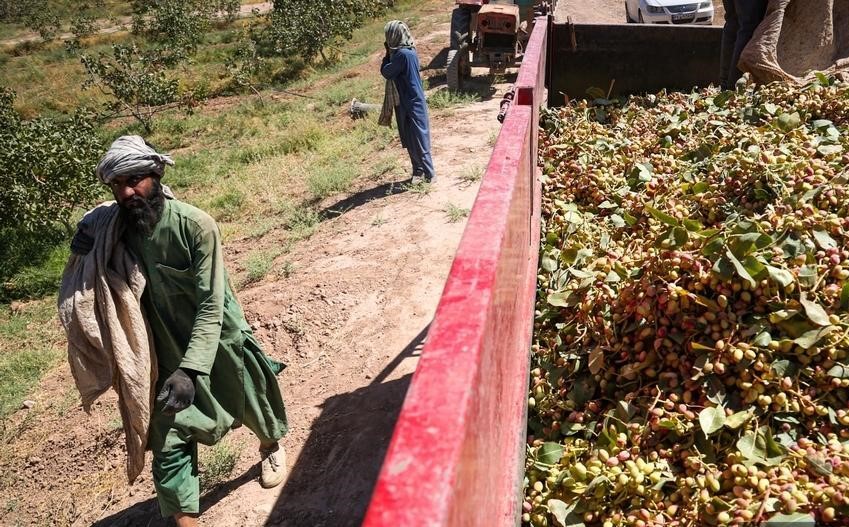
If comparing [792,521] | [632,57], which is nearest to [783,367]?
[792,521]

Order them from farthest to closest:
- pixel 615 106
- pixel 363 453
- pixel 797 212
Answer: pixel 615 106, pixel 363 453, pixel 797 212

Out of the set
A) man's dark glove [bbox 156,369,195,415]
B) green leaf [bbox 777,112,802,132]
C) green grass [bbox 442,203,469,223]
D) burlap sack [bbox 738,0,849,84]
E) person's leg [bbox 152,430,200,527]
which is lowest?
person's leg [bbox 152,430,200,527]

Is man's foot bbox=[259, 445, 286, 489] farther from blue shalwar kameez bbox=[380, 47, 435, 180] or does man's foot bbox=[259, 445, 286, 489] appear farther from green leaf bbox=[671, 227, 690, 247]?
blue shalwar kameez bbox=[380, 47, 435, 180]

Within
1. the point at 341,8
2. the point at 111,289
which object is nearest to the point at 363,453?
the point at 111,289

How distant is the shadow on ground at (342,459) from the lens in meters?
3.18

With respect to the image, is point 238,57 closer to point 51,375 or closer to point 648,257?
point 51,375

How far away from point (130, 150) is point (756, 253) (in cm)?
233

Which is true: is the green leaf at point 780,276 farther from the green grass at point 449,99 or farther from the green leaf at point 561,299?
the green grass at point 449,99

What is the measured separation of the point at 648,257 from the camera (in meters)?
2.26

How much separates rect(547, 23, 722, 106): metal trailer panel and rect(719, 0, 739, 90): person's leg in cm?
21

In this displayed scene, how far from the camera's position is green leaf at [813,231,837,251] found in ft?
6.57

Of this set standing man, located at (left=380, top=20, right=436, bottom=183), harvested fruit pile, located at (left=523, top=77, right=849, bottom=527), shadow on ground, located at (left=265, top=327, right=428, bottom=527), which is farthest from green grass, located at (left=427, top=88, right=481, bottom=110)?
harvested fruit pile, located at (left=523, top=77, right=849, bottom=527)

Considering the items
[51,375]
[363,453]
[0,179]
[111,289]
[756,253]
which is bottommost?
[51,375]

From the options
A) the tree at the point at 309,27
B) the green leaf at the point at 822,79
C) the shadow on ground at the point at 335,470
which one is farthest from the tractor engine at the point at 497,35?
the tree at the point at 309,27
